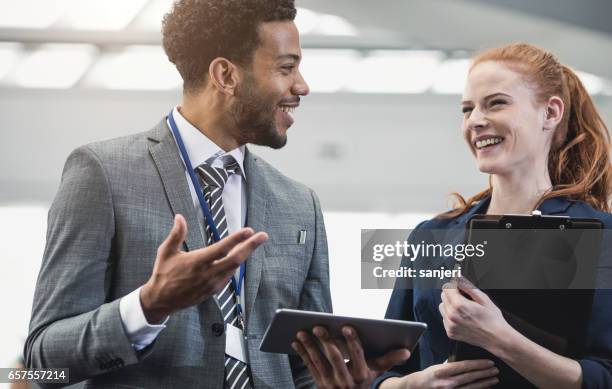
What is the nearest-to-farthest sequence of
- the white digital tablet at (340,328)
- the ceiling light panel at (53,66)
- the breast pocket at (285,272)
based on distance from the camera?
the white digital tablet at (340,328) < the breast pocket at (285,272) < the ceiling light panel at (53,66)

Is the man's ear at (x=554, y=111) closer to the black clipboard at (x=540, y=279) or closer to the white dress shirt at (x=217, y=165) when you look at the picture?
the black clipboard at (x=540, y=279)

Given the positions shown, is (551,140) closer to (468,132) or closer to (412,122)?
(468,132)

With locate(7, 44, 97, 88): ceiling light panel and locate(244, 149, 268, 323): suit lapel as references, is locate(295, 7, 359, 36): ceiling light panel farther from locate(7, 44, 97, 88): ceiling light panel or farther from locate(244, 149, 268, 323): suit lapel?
locate(244, 149, 268, 323): suit lapel

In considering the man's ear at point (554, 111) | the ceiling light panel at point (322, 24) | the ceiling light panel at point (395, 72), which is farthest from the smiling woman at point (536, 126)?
the ceiling light panel at point (395, 72)

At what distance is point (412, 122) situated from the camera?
18.2 feet

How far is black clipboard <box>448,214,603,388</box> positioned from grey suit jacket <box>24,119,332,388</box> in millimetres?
491

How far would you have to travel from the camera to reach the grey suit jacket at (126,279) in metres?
1.86

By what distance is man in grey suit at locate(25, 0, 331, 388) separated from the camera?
1.81 metres

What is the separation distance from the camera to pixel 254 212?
2.17 metres

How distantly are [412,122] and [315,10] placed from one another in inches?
37.9

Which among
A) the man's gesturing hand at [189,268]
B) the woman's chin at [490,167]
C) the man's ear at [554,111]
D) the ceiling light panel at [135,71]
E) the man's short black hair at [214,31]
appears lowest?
the man's gesturing hand at [189,268]

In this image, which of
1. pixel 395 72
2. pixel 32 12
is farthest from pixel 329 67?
pixel 32 12

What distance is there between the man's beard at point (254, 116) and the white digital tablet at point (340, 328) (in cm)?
63

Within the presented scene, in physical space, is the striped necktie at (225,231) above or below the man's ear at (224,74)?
below
